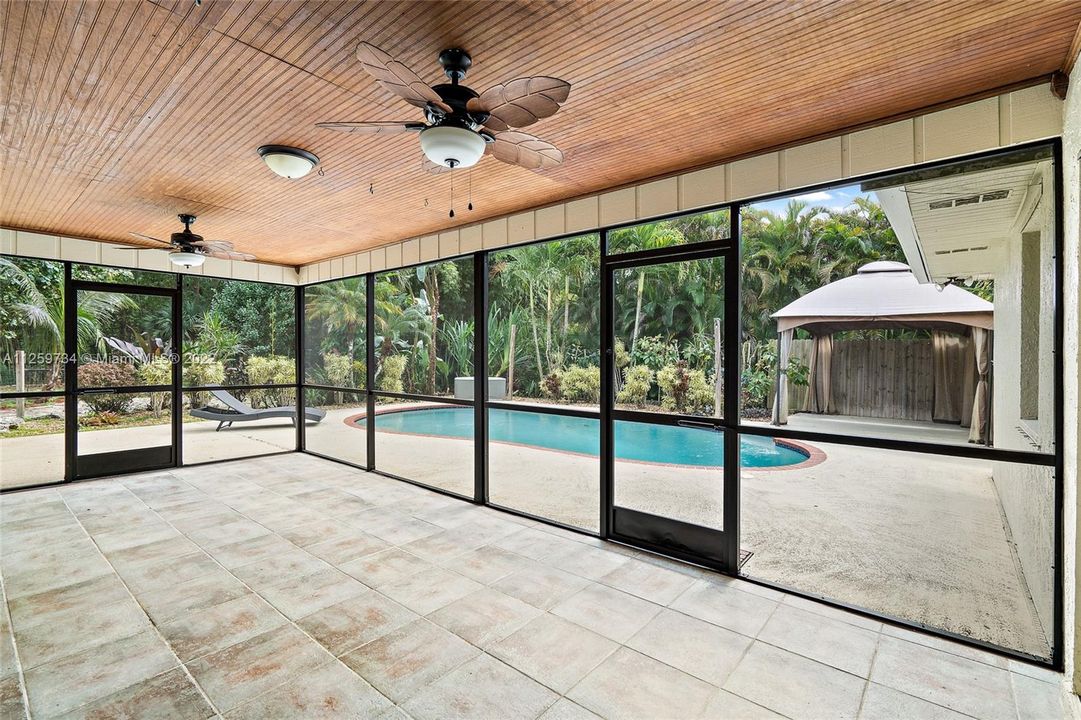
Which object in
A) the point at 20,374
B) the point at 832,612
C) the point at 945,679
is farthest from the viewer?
the point at 20,374

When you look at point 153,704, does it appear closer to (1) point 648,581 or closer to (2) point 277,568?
(2) point 277,568

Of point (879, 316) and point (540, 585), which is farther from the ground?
point (879, 316)

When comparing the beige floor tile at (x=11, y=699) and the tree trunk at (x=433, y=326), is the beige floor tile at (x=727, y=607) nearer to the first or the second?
the beige floor tile at (x=11, y=699)

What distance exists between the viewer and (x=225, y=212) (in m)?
4.74

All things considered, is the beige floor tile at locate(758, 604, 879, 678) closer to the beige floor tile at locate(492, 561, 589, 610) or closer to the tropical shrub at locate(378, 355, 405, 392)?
the beige floor tile at locate(492, 561, 589, 610)

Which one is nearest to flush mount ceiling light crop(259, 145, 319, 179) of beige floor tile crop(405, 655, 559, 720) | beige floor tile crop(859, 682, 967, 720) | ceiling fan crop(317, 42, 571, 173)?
ceiling fan crop(317, 42, 571, 173)

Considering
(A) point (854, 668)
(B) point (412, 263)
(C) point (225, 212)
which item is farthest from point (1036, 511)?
(C) point (225, 212)

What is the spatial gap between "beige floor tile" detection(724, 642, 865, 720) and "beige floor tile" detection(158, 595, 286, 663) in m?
2.37

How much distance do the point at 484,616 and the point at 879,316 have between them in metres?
3.64

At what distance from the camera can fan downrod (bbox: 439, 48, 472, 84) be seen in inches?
85.2

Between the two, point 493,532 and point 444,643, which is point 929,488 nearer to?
point 493,532

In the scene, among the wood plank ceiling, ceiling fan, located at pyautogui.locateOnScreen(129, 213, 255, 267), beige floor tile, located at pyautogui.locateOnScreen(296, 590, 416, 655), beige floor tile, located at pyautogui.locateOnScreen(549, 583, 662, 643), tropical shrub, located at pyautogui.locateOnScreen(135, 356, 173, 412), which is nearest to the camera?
the wood plank ceiling

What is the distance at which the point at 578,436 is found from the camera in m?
10.3

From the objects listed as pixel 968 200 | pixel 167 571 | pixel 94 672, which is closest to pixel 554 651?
pixel 94 672
